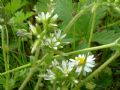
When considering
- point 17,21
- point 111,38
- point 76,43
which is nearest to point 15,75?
point 17,21

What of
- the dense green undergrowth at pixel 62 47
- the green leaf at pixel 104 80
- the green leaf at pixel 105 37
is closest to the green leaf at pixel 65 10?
the dense green undergrowth at pixel 62 47

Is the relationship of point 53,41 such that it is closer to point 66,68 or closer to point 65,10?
point 66,68

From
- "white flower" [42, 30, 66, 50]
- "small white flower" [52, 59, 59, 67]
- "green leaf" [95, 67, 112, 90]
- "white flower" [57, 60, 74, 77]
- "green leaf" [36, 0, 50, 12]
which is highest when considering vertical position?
"green leaf" [36, 0, 50, 12]

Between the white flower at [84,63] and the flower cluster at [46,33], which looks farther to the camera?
the white flower at [84,63]

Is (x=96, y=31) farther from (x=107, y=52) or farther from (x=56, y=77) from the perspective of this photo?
(x=56, y=77)

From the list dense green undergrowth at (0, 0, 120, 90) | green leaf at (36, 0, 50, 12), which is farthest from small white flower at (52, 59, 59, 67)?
green leaf at (36, 0, 50, 12)

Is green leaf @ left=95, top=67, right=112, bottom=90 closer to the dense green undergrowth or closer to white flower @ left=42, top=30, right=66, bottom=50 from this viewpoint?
the dense green undergrowth

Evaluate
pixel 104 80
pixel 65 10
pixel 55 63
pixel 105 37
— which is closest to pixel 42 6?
pixel 65 10

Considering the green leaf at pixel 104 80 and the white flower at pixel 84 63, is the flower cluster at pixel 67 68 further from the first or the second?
the green leaf at pixel 104 80
